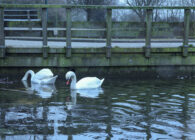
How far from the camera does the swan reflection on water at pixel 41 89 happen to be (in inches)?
445

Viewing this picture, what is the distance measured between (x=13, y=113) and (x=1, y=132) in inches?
60.7

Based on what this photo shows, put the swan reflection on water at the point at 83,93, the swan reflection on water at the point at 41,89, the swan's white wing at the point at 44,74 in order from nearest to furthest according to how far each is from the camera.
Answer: the swan reflection on water at the point at 83,93 < the swan reflection on water at the point at 41,89 < the swan's white wing at the point at 44,74

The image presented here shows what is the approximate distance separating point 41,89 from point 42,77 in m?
0.73

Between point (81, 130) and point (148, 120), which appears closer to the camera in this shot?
point (81, 130)

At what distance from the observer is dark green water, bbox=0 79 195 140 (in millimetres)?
6949

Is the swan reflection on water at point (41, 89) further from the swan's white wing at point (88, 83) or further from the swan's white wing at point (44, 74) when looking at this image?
the swan's white wing at point (88, 83)

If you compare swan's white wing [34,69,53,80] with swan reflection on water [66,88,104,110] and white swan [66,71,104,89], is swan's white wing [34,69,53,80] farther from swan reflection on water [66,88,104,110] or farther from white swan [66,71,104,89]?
swan reflection on water [66,88,104,110]

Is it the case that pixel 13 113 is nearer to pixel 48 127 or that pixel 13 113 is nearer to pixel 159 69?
pixel 48 127

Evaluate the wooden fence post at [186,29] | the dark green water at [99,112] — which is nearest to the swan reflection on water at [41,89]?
the dark green water at [99,112]

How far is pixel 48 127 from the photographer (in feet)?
23.9

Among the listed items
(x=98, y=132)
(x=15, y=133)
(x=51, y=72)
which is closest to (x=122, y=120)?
(x=98, y=132)

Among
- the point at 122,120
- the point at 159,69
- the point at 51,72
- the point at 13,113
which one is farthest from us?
the point at 159,69

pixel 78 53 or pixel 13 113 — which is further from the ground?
pixel 78 53

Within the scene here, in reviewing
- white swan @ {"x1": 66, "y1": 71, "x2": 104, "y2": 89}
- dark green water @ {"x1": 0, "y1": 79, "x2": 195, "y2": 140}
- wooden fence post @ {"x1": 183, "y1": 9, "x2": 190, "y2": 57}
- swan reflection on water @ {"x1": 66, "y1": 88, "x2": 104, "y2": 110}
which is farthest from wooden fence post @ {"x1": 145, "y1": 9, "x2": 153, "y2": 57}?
swan reflection on water @ {"x1": 66, "y1": 88, "x2": 104, "y2": 110}
